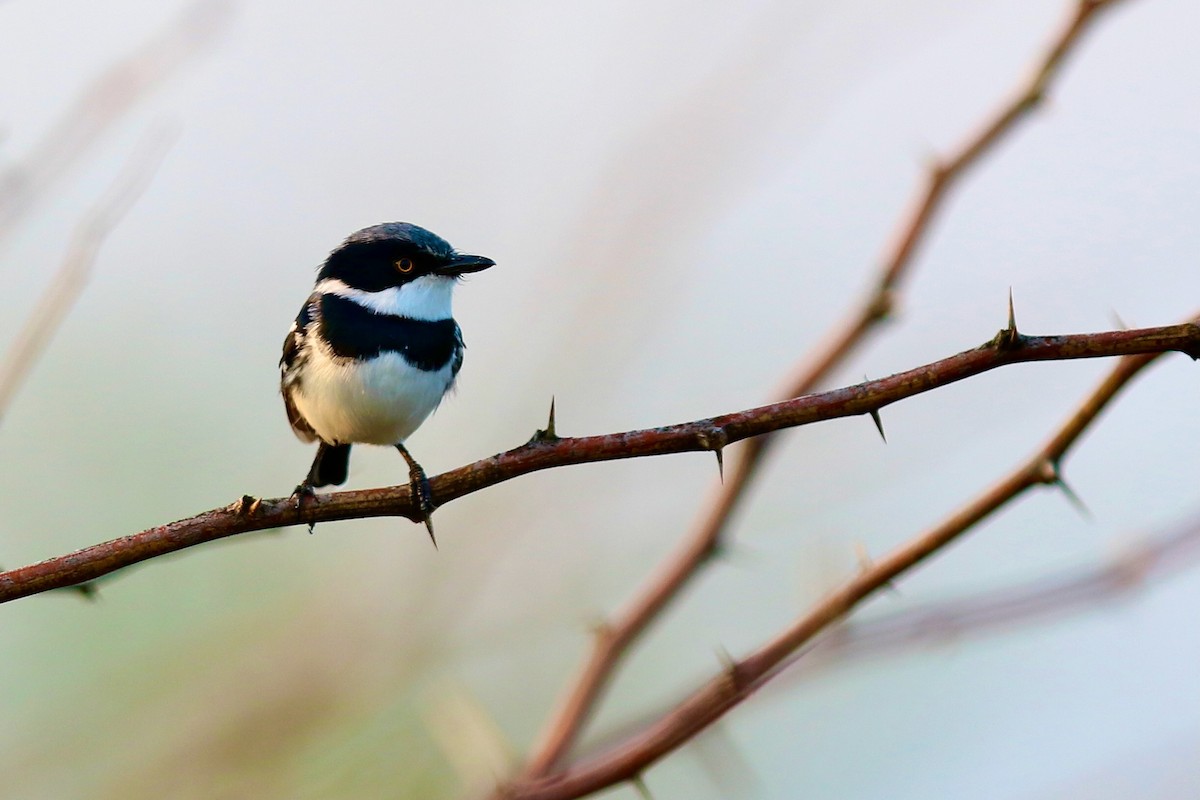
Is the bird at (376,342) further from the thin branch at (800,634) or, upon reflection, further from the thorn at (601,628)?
the thin branch at (800,634)

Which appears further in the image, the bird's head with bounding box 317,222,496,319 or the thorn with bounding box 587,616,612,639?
the bird's head with bounding box 317,222,496,319

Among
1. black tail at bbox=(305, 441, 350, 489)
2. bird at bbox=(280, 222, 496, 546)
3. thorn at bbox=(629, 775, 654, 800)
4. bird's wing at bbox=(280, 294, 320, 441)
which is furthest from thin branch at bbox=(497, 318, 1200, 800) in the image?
black tail at bbox=(305, 441, 350, 489)

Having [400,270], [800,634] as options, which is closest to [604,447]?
[800,634]

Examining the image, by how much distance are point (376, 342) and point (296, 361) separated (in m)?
0.49

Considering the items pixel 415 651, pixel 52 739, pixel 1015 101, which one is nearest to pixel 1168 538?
pixel 1015 101

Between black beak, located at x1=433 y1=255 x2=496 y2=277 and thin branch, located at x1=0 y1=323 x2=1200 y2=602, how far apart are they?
224cm

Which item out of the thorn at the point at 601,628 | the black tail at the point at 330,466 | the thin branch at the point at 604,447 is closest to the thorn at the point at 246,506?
the thin branch at the point at 604,447

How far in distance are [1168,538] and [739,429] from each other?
1.75m

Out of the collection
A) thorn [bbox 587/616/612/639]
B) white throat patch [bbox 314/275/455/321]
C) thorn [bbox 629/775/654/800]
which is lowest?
thorn [bbox 629/775/654/800]

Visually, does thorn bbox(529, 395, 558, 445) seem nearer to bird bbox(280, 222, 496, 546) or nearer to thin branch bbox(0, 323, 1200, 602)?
thin branch bbox(0, 323, 1200, 602)

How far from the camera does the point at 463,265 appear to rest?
5.52 m

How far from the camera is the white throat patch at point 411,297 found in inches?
214

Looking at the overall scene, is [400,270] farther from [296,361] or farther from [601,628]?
[601,628]

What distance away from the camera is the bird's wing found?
5391 mm
